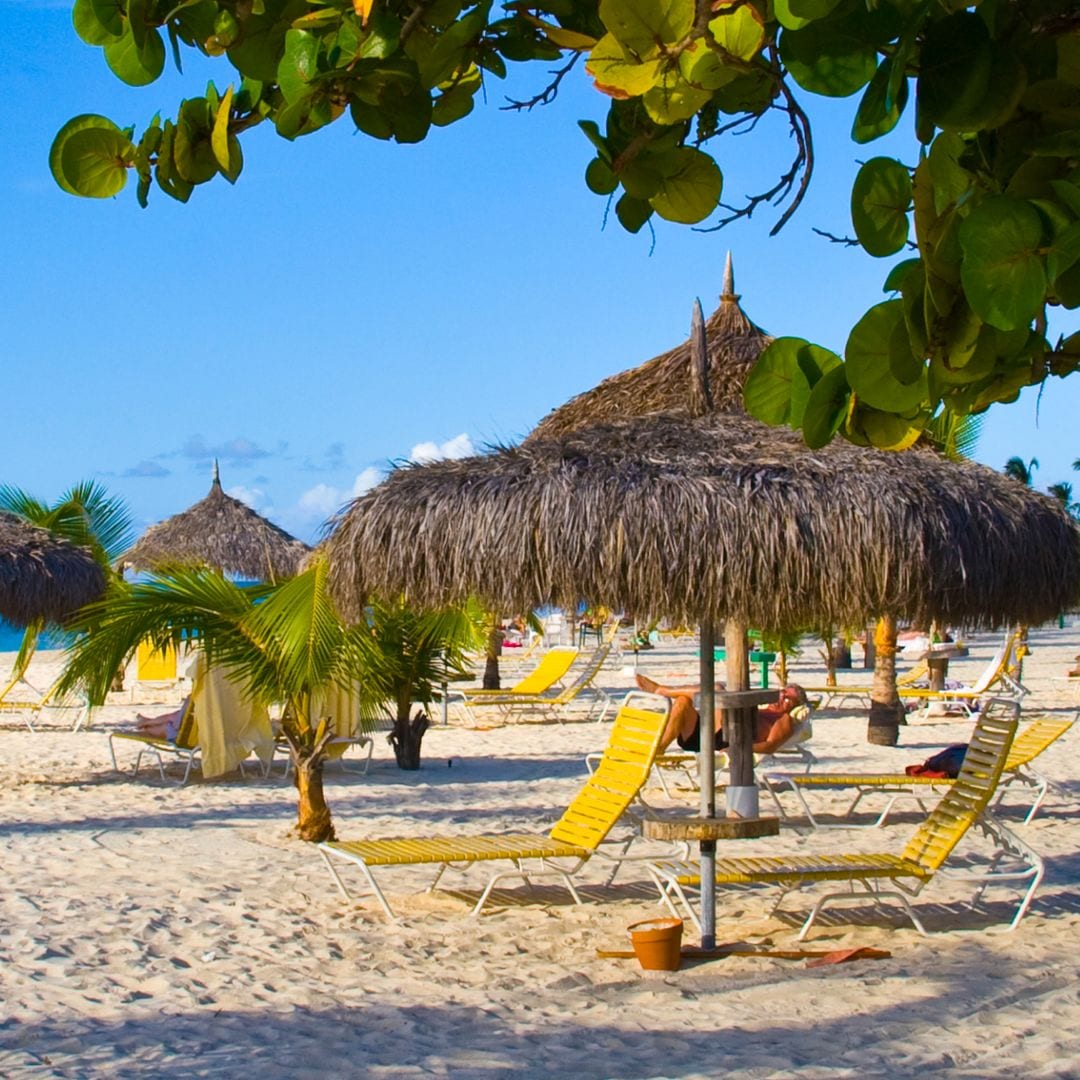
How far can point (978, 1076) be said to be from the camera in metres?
4.40

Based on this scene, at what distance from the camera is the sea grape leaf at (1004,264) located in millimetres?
1528

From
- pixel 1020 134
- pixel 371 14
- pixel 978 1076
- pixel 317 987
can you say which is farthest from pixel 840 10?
pixel 317 987

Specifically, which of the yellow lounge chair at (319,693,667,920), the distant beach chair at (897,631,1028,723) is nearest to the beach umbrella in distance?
the yellow lounge chair at (319,693,667,920)

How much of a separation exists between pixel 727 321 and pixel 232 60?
20.8 feet

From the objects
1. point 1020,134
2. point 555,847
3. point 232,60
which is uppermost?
point 232,60

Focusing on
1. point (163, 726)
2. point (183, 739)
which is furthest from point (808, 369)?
point (163, 726)

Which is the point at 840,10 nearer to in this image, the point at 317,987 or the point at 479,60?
the point at 479,60

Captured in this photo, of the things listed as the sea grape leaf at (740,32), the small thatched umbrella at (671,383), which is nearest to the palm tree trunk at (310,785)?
the small thatched umbrella at (671,383)

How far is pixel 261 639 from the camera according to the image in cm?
819

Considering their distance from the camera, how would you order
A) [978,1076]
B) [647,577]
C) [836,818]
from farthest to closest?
[836,818] → [647,577] → [978,1076]

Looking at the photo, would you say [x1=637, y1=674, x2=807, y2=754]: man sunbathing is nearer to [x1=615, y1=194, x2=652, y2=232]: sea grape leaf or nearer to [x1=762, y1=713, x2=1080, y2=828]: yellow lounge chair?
[x1=762, y1=713, x2=1080, y2=828]: yellow lounge chair

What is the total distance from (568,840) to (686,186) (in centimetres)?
488

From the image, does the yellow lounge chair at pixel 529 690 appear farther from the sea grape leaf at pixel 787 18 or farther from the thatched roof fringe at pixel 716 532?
the sea grape leaf at pixel 787 18

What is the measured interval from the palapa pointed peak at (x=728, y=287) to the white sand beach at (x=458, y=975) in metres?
3.04
